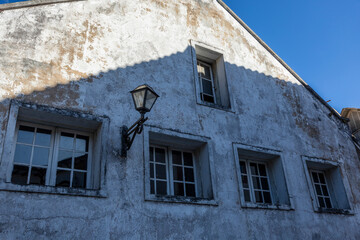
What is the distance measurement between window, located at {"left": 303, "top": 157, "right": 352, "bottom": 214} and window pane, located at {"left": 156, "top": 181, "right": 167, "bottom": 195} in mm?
3496

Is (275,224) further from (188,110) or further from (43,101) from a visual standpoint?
(43,101)

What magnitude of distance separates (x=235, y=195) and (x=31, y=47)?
4.31 m

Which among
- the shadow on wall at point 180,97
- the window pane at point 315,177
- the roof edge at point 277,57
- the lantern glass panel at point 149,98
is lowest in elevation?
the window pane at point 315,177

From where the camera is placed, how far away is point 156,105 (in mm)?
6066

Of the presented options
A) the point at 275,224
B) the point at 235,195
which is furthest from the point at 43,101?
the point at 275,224

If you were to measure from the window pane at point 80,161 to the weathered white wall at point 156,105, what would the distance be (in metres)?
0.44

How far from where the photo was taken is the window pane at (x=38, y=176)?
473cm

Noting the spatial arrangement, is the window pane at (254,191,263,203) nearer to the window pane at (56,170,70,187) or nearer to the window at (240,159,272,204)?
the window at (240,159,272,204)

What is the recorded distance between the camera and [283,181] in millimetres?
6980

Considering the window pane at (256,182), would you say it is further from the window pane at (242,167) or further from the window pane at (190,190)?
the window pane at (190,190)

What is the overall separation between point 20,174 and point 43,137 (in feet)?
2.23

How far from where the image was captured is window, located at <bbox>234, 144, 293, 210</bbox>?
665cm

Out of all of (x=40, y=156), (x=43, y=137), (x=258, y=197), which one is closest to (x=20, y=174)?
(x=40, y=156)

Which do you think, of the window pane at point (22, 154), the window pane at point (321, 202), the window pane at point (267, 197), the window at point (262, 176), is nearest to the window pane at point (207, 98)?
the window at point (262, 176)
